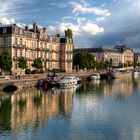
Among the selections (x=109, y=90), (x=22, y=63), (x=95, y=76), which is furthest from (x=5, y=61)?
(x=95, y=76)

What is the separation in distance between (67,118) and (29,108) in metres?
7.31

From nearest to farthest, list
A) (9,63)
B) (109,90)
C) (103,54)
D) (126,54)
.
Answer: (109,90)
(9,63)
(103,54)
(126,54)

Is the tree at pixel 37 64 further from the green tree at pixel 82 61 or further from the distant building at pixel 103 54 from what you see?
Answer: the distant building at pixel 103 54

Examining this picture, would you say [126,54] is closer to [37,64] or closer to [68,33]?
[68,33]

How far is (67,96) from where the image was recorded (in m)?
53.3

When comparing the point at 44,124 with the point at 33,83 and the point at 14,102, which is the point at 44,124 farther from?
the point at 33,83

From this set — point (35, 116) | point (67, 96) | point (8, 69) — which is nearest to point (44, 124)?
point (35, 116)

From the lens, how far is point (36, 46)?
86.6 m

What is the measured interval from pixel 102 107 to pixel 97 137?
14274 millimetres

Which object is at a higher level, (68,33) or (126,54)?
(68,33)

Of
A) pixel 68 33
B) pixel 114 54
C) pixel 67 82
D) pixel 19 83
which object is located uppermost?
pixel 68 33

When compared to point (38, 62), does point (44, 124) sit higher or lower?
lower

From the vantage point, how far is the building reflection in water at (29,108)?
3281cm

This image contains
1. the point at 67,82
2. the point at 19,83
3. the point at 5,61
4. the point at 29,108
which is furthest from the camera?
the point at 67,82
